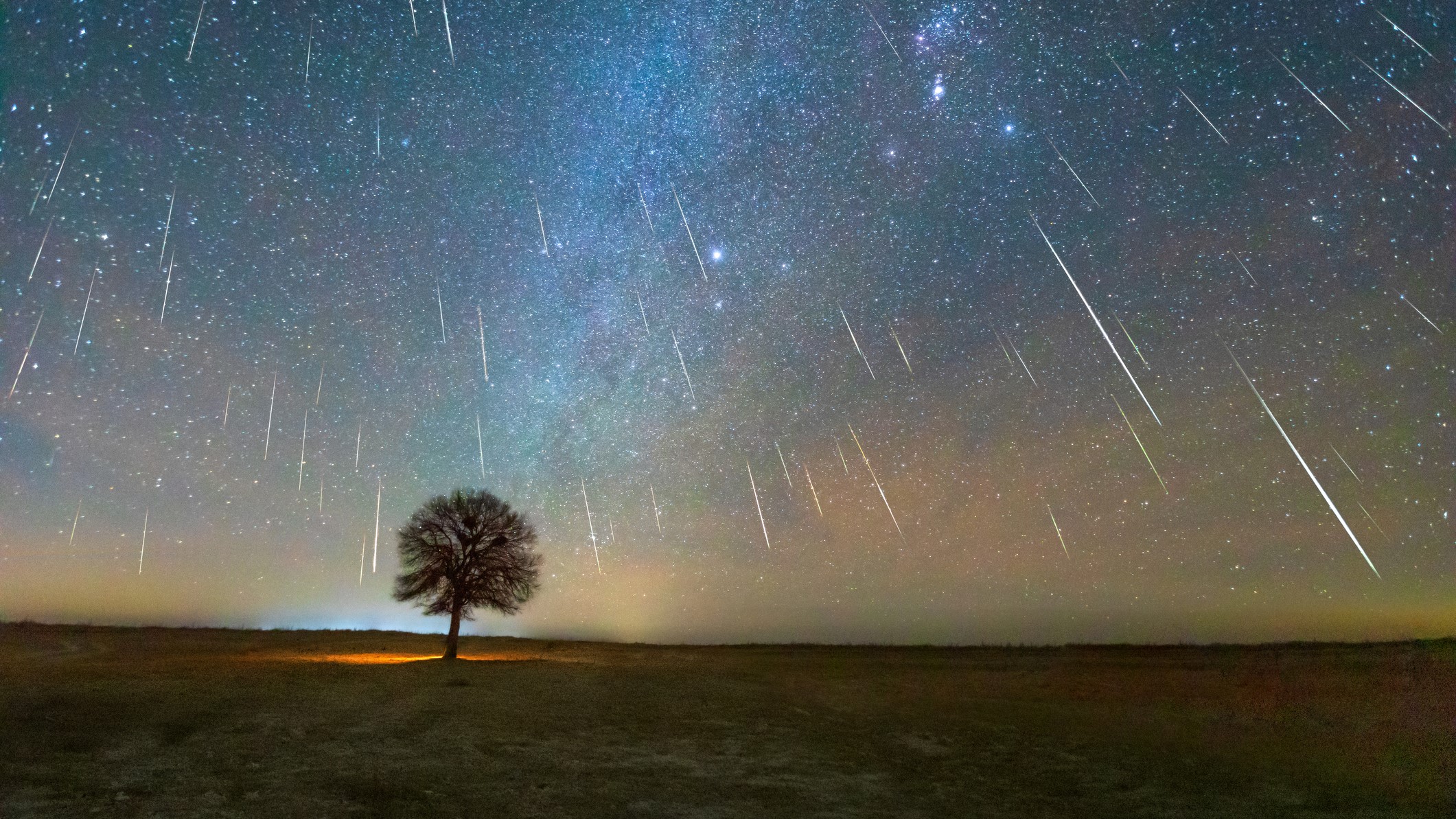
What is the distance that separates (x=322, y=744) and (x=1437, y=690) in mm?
34977

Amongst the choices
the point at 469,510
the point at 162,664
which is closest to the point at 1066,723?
the point at 469,510

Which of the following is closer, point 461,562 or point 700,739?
point 700,739

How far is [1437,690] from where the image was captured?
26.1m

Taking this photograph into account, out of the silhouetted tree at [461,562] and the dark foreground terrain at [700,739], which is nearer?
the dark foreground terrain at [700,739]

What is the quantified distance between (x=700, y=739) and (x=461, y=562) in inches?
774

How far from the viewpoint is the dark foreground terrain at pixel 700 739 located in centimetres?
1400

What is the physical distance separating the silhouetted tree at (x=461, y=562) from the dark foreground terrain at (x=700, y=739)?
367cm

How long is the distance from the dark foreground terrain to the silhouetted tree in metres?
3.67

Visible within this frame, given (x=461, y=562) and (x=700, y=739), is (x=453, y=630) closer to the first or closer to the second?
(x=461, y=562)

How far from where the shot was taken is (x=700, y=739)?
64.3 ft

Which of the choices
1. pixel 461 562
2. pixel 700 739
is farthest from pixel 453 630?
pixel 700 739

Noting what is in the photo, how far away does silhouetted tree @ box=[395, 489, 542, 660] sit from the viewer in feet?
115

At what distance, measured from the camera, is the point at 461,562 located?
35.3 meters

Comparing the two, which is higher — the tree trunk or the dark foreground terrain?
the tree trunk
